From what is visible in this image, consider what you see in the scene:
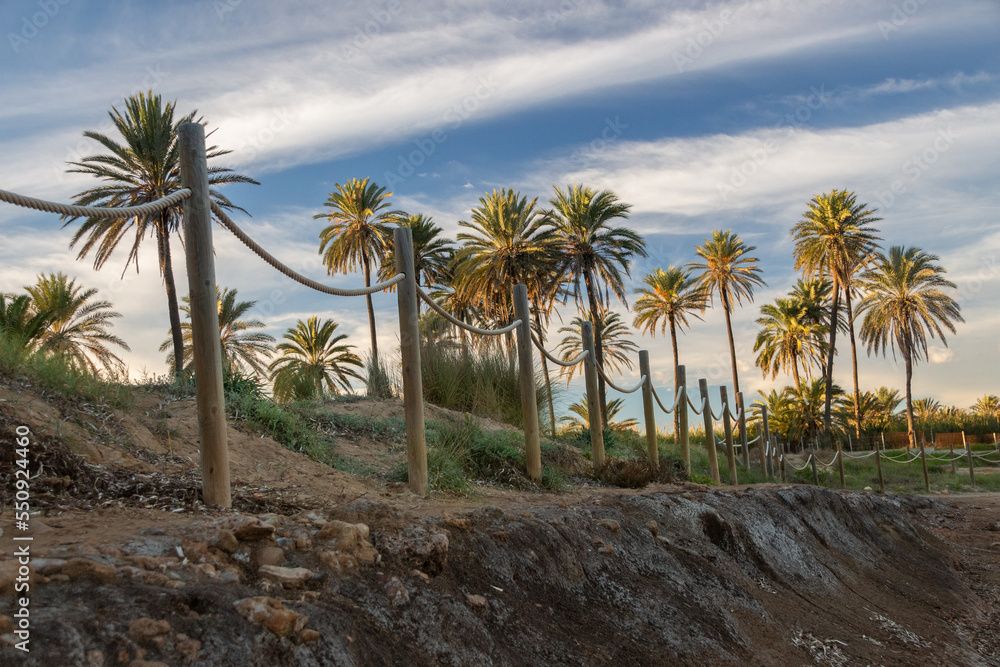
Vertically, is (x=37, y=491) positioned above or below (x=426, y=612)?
above

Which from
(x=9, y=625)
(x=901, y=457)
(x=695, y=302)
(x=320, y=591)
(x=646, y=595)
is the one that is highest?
(x=695, y=302)

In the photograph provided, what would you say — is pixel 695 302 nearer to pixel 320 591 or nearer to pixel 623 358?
pixel 623 358

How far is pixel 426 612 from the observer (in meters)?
2.71

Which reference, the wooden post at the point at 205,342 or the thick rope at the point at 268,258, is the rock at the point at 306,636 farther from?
the thick rope at the point at 268,258

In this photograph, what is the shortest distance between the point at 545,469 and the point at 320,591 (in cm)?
429

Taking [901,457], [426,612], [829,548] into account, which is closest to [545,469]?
[829,548]

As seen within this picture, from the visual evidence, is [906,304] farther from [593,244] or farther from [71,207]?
[71,207]

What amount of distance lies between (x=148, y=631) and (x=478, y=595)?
137 centimetres

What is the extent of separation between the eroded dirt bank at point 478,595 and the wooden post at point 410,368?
3.53ft

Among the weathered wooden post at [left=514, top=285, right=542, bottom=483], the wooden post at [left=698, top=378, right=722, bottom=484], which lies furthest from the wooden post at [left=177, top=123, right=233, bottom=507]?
the wooden post at [left=698, top=378, right=722, bottom=484]

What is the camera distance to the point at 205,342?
137 inches

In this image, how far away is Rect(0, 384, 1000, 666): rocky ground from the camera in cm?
215

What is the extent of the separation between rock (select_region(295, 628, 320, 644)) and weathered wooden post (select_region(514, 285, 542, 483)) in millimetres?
3985

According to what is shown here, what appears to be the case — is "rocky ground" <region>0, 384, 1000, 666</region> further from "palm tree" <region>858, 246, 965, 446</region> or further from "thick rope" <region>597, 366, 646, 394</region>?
"palm tree" <region>858, 246, 965, 446</region>
